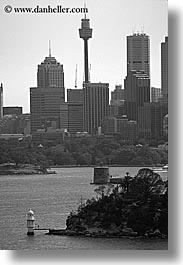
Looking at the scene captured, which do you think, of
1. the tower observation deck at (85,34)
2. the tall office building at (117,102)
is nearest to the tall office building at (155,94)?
the tall office building at (117,102)

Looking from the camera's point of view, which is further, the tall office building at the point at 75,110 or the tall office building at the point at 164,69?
the tall office building at the point at 75,110

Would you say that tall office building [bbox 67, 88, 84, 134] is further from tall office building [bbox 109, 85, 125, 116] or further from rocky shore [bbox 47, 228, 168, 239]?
rocky shore [bbox 47, 228, 168, 239]

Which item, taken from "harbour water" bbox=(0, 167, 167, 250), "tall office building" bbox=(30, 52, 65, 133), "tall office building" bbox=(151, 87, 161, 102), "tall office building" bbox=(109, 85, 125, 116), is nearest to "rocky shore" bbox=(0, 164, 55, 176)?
"harbour water" bbox=(0, 167, 167, 250)

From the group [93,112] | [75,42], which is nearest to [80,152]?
[93,112]

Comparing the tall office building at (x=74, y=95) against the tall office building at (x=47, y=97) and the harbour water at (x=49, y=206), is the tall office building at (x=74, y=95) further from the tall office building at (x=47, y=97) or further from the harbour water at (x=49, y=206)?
the harbour water at (x=49, y=206)

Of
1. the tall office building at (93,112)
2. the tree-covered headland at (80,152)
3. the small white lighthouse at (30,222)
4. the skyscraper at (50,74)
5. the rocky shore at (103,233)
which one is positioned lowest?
the rocky shore at (103,233)

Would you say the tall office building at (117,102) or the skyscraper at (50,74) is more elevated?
the skyscraper at (50,74)

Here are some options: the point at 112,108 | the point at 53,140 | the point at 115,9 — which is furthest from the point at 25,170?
the point at 115,9
